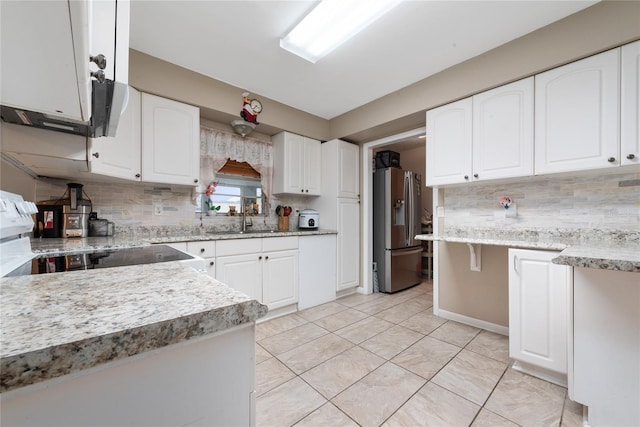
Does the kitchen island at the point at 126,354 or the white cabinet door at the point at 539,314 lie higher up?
the kitchen island at the point at 126,354

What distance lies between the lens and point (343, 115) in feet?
11.0

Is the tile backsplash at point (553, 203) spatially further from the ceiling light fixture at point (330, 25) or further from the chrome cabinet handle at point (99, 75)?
the chrome cabinet handle at point (99, 75)

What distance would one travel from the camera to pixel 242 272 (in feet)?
7.92

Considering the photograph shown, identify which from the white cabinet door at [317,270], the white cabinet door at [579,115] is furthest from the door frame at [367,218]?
the white cabinet door at [579,115]

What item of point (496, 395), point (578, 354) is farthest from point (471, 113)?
point (496, 395)

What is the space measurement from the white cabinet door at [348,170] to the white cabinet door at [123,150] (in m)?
2.13

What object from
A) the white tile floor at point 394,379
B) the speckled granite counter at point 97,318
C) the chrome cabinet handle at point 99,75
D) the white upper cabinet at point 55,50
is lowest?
the white tile floor at point 394,379

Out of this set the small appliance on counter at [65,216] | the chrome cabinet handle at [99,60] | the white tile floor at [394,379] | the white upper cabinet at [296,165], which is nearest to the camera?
the chrome cabinet handle at [99,60]

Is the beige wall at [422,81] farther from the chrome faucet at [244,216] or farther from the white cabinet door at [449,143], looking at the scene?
the chrome faucet at [244,216]

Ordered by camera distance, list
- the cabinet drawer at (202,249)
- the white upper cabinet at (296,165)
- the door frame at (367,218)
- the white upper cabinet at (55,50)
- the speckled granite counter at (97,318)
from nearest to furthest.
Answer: the speckled granite counter at (97,318) → the white upper cabinet at (55,50) → the cabinet drawer at (202,249) → the white upper cabinet at (296,165) → the door frame at (367,218)

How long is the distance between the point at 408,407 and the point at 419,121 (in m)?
2.63

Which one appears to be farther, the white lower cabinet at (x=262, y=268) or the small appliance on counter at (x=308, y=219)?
the small appliance on counter at (x=308, y=219)

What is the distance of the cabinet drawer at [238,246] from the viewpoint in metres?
2.29

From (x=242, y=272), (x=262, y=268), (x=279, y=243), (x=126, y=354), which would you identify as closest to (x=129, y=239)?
(x=242, y=272)
